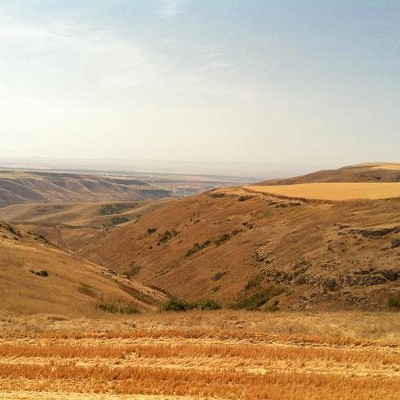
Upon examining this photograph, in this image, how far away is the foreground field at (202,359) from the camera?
552 inches

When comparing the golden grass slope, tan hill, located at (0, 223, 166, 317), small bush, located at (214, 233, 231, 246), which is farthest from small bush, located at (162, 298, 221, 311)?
small bush, located at (214, 233, 231, 246)

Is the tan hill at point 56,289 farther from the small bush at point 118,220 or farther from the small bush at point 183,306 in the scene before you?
the small bush at point 118,220

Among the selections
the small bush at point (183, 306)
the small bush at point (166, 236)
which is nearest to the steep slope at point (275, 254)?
the small bush at point (166, 236)

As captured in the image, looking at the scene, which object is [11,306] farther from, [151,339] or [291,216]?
[291,216]

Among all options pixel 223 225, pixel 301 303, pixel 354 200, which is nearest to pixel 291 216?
pixel 354 200

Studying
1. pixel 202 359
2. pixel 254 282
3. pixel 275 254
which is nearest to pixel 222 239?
pixel 275 254

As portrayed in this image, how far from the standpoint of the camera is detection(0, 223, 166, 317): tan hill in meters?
29.6

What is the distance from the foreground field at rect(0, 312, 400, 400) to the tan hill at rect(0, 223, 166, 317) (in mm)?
5221

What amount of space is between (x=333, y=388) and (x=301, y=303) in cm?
2083

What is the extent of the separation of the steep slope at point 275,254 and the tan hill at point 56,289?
1070 centimetres

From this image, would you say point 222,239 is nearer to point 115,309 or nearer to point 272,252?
point 272,252

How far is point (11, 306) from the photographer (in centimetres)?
2762

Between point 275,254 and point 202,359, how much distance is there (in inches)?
1303

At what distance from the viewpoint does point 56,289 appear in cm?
3459
